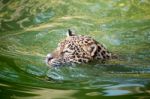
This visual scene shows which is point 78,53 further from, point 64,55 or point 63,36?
point 63,36

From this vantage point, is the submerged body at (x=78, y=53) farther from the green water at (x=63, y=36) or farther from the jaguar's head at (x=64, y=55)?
the green water at (x=63, y=36)

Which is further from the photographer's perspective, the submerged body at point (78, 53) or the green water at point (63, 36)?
the submerged body at point (78, 53)

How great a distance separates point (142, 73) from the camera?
6867 mm

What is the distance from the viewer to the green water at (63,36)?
5.88 meters

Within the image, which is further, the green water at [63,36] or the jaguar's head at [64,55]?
the jaguar's head at [64,55]

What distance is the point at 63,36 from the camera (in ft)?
34.9

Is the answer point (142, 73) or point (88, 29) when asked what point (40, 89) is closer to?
point (142, 73)

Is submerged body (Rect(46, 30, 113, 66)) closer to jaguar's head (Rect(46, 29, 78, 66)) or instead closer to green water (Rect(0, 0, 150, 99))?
jaguar's head (Rect(46, 29, 78, 66))

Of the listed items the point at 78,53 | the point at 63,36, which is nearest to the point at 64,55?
the point at 78,53

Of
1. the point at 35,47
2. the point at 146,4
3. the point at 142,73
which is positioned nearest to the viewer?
the point at 142,73

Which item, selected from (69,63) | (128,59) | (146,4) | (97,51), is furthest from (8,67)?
(146,4)

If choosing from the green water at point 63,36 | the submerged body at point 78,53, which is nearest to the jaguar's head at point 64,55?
the submerged body at point 78,53

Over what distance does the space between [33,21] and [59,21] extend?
77 cm

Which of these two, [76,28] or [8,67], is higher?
[76,28]
